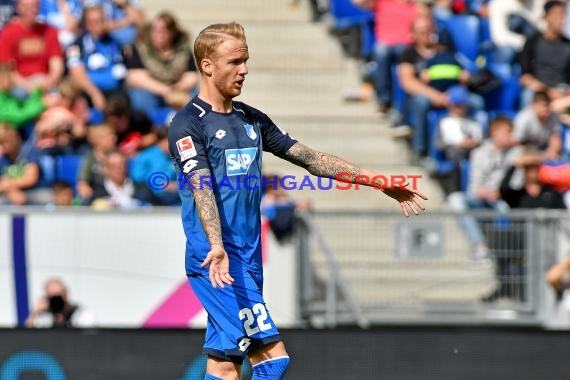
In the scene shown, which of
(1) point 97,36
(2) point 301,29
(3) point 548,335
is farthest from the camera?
(2) point 301,29

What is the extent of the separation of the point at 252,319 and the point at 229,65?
1.21 meters

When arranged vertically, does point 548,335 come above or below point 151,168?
below

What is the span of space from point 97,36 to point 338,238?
4045 millimetres

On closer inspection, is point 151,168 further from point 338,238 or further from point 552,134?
point 552,134

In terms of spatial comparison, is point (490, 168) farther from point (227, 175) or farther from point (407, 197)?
point (227, 175)

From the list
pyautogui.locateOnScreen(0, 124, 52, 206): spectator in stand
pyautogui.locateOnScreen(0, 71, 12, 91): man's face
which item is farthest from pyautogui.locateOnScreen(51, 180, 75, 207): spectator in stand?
pyautogui.locateOnScreen(0, 71, 12, 91): man's face

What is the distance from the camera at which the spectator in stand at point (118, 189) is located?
11055 mm

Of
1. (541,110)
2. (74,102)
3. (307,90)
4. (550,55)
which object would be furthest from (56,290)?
(550,55)

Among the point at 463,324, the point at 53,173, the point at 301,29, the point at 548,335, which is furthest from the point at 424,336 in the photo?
the point at 301,29

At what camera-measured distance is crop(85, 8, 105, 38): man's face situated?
1320cm

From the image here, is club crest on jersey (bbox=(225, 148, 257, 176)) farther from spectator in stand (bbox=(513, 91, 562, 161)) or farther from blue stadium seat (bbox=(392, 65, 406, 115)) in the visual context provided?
blue stadium seat (bbox=(392, 65, 406, 115))

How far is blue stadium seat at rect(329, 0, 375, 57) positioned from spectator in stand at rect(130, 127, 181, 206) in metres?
3.14

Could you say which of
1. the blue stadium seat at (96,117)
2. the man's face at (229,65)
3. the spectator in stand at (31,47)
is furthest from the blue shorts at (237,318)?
the spectator in stand at (31,47)

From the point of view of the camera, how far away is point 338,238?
35.2ft
